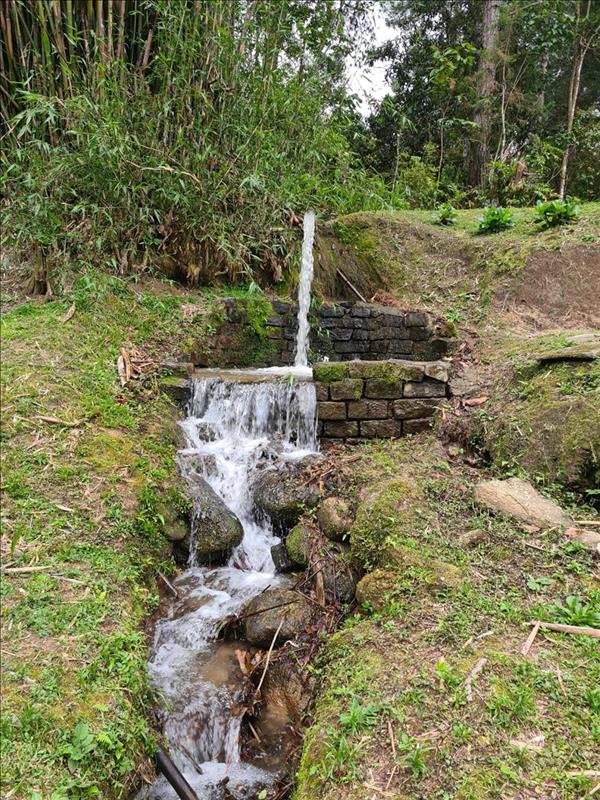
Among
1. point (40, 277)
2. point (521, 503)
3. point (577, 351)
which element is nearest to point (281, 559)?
point (521, 503)

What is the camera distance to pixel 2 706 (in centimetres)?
167

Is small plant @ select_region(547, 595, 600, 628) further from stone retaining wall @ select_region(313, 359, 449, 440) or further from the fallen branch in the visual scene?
the fallen branch

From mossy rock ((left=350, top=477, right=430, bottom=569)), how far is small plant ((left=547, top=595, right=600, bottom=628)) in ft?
2.40

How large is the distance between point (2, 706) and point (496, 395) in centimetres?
347

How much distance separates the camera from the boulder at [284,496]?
3.44 m

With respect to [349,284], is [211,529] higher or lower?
lower

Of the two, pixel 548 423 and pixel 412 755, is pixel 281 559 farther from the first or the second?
pixel 548 423

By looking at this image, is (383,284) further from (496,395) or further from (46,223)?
(46,223)

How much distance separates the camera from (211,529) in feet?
10.7

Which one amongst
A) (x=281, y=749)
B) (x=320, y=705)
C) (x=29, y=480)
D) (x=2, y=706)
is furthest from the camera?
(x=29, y=480)

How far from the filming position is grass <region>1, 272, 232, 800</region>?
1.68 metres

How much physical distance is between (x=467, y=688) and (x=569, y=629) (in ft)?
1.73

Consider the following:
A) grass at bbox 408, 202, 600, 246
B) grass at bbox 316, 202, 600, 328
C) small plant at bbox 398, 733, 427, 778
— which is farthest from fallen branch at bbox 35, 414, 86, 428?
grass at bbox 408, 202, 600, 246

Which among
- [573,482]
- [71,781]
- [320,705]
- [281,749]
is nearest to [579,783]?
[320,705]
